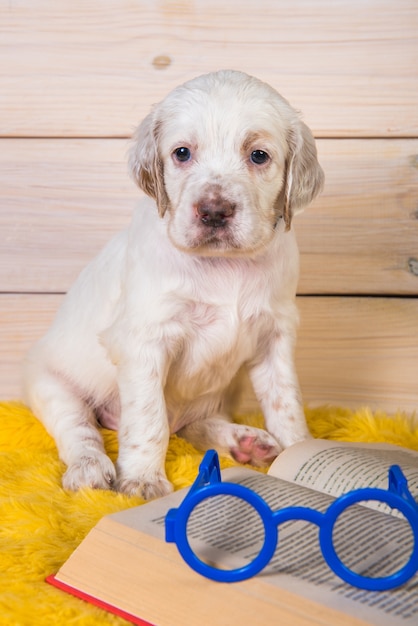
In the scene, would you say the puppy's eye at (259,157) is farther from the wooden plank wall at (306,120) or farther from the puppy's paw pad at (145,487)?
the wooden plank wall at (306,120)

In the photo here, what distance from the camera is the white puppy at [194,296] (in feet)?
5.93

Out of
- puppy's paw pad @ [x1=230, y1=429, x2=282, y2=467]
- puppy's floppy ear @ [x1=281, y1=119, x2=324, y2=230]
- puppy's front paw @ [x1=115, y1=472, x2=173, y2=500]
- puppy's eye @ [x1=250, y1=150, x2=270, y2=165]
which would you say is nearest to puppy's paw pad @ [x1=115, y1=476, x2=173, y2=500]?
puppy's front paw @ [x1=115, y1=472, x2=173, y2=500]

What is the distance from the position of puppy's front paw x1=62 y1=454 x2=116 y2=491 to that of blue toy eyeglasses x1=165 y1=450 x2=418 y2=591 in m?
0.69

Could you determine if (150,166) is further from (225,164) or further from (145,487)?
(145,487)

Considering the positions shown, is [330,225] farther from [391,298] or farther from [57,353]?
[57,353]

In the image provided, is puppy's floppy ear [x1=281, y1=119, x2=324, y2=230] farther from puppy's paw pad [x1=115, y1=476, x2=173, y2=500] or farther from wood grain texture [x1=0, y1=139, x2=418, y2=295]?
wood grain texture [x1=0, y1=139, x2=418, y2=295]

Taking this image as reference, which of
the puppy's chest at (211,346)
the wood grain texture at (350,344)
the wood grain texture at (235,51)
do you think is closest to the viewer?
the puppy's chest at (211,346)

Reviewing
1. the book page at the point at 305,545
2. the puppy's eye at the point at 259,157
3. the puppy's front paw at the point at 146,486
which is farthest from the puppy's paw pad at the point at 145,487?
the puppy's eye at the point at 259,157

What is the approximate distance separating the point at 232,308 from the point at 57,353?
609mm

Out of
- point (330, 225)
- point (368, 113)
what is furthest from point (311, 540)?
point (368, 113)

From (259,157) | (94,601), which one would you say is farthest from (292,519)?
(259,157)

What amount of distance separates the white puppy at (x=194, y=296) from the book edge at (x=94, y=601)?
525mm

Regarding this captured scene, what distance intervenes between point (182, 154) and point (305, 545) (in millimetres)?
1005

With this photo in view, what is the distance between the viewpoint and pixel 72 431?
6.97 feet
